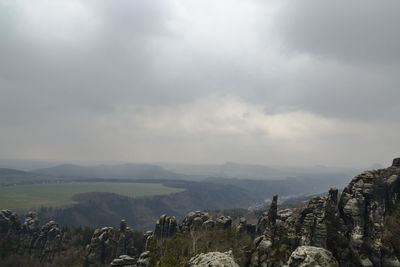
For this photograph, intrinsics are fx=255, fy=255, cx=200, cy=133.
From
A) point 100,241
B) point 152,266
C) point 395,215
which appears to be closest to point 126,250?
point 100,241

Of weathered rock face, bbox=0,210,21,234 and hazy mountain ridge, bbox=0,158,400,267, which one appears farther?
weathered rock face, bbox=0,210,21,234

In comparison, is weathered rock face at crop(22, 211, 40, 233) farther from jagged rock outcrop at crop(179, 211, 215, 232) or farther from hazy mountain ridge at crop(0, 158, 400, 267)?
hazy mountain ridge at crop(0, 158, 400, 267)

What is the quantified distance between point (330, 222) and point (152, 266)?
117 feet

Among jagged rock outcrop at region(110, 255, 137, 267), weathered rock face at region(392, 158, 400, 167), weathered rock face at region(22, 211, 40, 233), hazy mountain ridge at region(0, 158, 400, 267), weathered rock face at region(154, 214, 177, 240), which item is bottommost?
weathered rock face at region(22, 211, 40, 233)

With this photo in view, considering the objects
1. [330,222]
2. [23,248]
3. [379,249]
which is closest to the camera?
[379,249]

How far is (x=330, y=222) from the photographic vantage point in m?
47.1

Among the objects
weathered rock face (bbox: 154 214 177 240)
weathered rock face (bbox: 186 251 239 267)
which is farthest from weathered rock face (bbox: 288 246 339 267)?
weathered rock face (bbox: 154 214 177 240)

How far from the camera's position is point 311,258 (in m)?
31.9

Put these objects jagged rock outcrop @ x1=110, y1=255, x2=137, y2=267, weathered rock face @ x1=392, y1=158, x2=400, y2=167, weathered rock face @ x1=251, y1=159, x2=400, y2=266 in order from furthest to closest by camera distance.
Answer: jagged rock outcrop @ x1=110, y1=255, x2=137, y2=267
weathered rock face @ x1=392, y1=158, x2=400, y2=167
weathered rock face @ x1=251, y1=159, x2=400, y2=266

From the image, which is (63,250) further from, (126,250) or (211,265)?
(211,265)

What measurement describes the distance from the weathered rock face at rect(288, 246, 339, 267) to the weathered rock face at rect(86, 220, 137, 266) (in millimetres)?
81700

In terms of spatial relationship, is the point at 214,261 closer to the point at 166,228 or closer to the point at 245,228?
the point at 245,228

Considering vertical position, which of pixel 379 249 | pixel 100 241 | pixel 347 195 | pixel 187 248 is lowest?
pixel 100 241

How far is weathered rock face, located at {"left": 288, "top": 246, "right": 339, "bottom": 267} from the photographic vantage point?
31.4m
